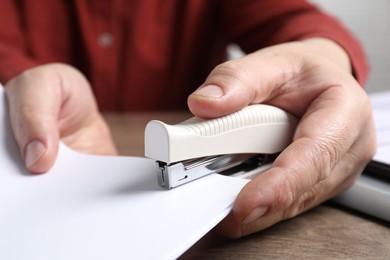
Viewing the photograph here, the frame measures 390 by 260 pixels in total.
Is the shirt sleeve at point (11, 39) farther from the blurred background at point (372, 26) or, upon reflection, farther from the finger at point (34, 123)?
the blurred background at point (372, 26)

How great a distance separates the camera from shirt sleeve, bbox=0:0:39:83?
2.08 ft

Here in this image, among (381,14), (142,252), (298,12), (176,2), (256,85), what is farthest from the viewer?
(381,14)

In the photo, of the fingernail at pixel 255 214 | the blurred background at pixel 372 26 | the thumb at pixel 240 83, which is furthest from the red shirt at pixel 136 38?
the blurred background at pixel 372 26

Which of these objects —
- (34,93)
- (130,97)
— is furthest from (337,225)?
(130,97)

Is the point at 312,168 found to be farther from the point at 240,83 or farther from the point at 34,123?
the point at 34,123

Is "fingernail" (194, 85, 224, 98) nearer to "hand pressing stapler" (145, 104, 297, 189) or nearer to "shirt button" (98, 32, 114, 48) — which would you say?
"hand pressing stapler" (145, 104, 297, 189)

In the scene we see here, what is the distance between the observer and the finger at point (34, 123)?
383mm

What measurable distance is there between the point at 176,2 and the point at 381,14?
2.38 feet

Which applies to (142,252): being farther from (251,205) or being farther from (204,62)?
(204,62)

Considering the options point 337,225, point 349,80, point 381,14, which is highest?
point 381,14

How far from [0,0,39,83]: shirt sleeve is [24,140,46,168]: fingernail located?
0.26 m

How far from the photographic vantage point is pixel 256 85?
1.19 ft

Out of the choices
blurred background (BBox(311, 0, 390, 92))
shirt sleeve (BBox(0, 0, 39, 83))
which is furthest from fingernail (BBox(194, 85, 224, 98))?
blurred background (BBox(311, 0, 390, 92))

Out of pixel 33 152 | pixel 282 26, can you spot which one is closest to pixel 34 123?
pixel 33 152
